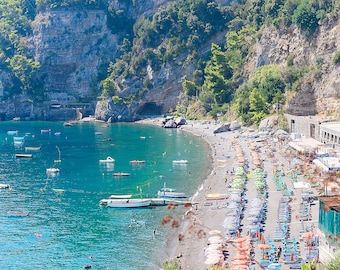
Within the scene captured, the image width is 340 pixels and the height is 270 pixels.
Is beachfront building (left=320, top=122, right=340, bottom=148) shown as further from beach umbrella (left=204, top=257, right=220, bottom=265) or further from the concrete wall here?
beach umbrella (left=204, top=257, right=220, bottom=265)

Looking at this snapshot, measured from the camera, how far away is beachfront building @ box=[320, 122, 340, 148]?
209 feet

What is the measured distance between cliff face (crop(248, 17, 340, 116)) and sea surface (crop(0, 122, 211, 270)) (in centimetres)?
1696

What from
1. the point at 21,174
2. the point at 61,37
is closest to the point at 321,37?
the point at 21,174

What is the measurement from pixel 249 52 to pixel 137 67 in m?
28.6

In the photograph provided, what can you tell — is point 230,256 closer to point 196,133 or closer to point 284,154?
point 284,154

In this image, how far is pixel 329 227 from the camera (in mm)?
27906

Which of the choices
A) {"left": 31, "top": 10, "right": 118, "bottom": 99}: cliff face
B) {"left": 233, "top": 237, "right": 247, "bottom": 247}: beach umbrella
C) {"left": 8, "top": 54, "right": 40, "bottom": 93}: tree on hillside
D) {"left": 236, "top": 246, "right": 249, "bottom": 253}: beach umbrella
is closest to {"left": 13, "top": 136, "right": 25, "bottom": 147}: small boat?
{"left": 8, "top": 54, "right": 40, "bottom": 93}: tree on hillside

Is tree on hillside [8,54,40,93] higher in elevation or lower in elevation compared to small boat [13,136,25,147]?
higher

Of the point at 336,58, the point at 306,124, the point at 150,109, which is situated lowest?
the point at 150,109

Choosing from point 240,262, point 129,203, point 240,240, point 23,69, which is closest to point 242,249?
point 240,240

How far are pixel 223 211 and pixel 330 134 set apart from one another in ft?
74.4

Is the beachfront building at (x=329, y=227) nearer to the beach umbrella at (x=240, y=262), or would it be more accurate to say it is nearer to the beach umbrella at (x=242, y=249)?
the beach umbrella at (x=240, y=262)

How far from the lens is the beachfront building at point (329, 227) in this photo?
88.8ft

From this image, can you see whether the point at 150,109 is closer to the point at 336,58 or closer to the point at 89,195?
the point at 336,58
